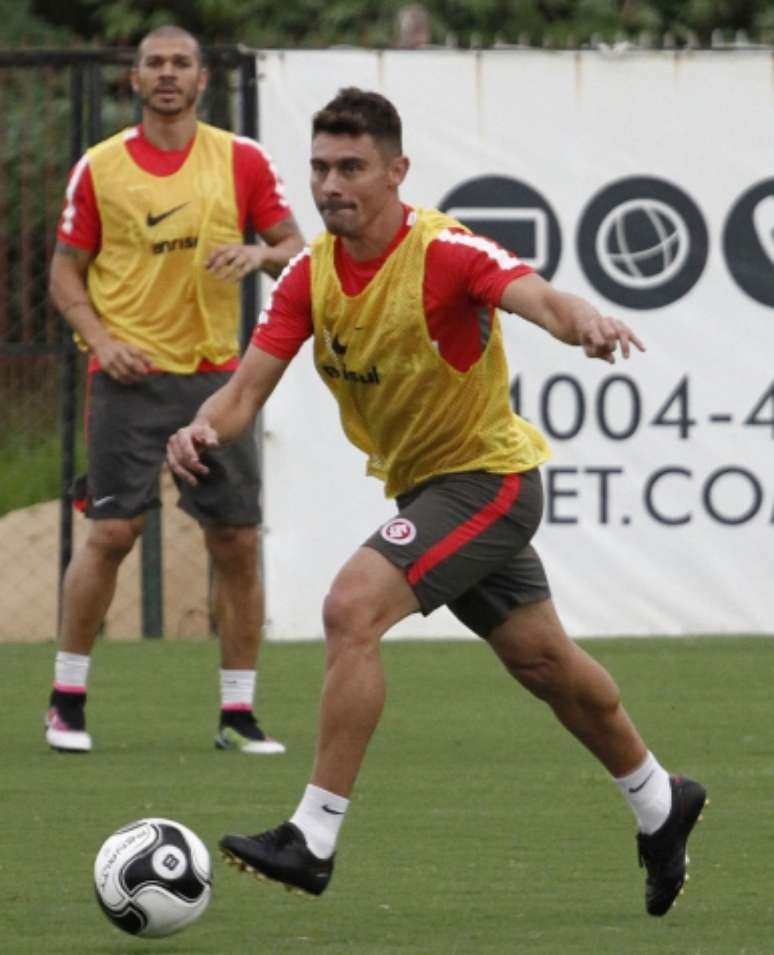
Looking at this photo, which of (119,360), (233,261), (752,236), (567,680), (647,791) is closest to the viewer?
(567,680)

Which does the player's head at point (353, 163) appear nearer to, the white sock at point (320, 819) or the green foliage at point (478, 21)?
the white sock at point (320, 819)

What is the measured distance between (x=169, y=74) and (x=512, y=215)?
12.5 ft

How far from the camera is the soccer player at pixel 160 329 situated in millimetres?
9164

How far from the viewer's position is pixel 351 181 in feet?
21.1

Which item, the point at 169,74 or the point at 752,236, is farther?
the point at 752,236

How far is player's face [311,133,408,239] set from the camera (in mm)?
6402

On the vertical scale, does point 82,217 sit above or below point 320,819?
above

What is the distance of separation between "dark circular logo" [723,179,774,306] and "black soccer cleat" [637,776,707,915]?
656 centimetres

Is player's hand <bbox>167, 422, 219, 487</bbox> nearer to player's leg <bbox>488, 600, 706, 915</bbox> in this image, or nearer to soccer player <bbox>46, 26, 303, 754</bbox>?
Answer: player's leg <bbox>488, 600, 706, 915</bbox>

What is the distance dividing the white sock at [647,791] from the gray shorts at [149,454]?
113 inches

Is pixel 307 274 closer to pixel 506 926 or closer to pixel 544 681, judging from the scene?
pixel 544 681

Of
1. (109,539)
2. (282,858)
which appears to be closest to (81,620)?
(109,539)

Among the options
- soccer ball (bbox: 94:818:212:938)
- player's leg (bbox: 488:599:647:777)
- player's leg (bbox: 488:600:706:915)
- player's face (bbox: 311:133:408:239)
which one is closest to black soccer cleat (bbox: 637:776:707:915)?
player's leg (bbox: 488:600:706:915)

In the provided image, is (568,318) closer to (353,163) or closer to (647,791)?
(353,163)
